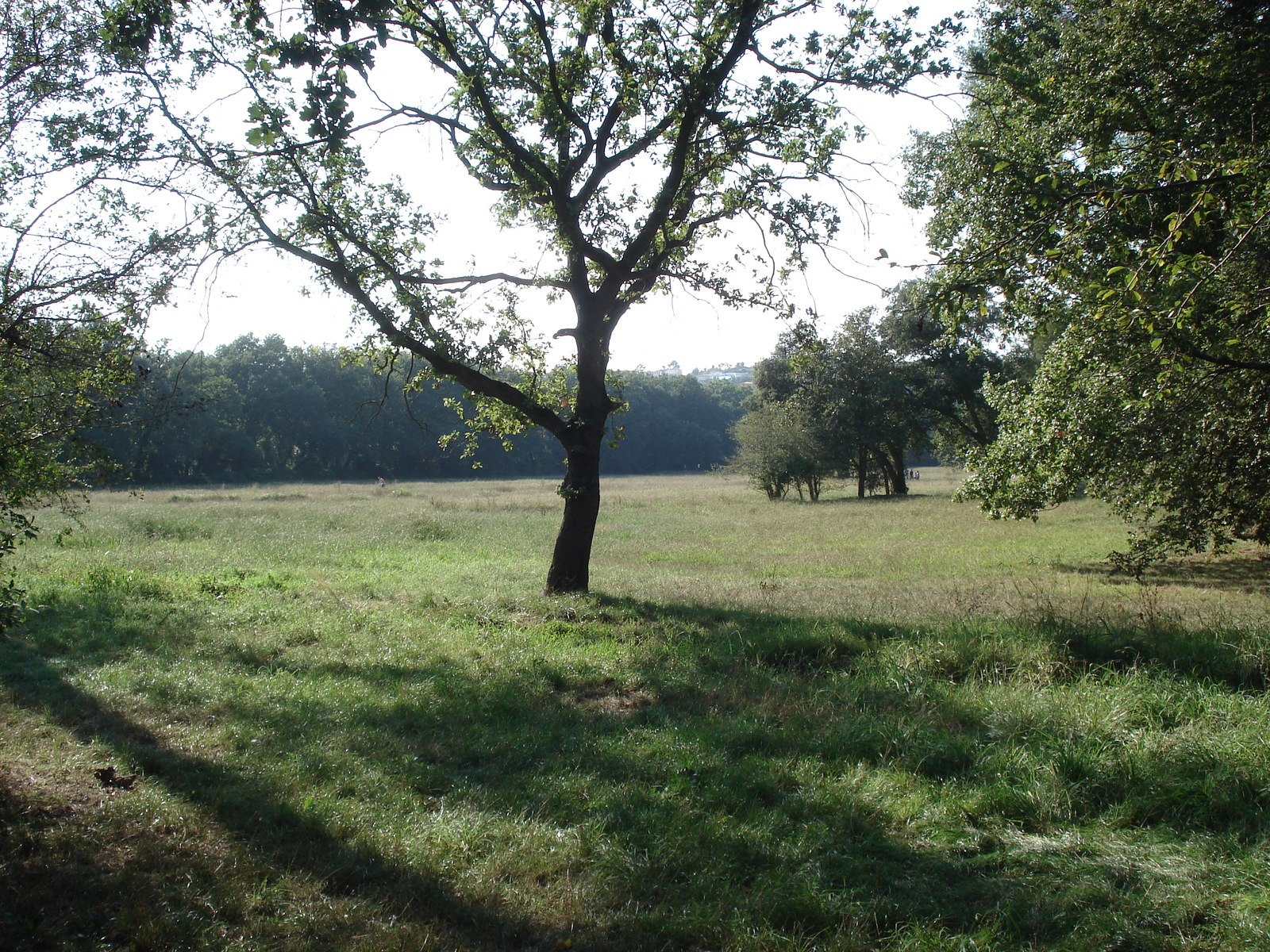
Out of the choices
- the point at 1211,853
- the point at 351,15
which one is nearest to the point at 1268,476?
the point at 1211,853

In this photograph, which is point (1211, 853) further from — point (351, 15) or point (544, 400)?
point (544, 400)

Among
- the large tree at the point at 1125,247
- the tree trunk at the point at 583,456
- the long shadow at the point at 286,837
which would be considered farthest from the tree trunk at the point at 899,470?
the long shadow at the point at 286,837

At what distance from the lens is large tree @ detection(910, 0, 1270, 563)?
6570 mm

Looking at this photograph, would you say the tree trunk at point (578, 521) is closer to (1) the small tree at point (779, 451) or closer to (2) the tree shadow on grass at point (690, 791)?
(2) the tree shadow on grass at point (690, 791)

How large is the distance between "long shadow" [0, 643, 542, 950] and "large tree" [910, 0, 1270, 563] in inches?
194

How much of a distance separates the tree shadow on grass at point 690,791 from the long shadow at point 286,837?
0.01 metres

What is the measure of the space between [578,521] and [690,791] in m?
7.81

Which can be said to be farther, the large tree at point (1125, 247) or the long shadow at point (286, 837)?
the large tree at point (1125, 247)

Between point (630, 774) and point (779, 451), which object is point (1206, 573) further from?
point (779, 451)

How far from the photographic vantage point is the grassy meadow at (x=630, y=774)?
3705mm

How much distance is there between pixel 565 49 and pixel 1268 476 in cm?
1152

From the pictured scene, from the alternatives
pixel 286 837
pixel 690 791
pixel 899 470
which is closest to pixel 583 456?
pixel 690 791

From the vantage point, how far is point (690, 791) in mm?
5156

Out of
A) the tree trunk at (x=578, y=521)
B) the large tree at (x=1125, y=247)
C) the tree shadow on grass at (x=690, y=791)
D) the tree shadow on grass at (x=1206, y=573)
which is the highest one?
the large tree at (x=1125, y=247)
